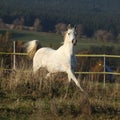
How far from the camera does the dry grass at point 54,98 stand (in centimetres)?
1051

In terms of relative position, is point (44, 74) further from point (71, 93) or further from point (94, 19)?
point (94, 19)

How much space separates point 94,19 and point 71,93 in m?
88.9

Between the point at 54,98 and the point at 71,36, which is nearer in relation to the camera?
the point at 54,98

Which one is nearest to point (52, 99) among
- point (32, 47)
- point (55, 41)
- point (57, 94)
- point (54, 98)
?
point (54, 98)

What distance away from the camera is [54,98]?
39.3ft

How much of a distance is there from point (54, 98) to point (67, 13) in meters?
99.7

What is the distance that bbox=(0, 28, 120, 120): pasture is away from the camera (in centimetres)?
1041

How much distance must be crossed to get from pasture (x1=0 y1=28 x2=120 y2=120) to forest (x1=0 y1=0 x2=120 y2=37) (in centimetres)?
6539

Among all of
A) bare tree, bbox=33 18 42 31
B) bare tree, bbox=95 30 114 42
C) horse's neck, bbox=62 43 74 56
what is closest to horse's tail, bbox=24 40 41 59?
horse's neck, bbox=62 43 74 56

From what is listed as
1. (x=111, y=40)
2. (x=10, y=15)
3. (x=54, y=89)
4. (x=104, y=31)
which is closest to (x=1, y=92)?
(x=54, y=89)

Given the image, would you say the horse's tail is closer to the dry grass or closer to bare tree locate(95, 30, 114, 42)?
the dry grass

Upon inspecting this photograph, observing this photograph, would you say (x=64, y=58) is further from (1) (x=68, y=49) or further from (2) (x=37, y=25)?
(2) (x=37, y=25)

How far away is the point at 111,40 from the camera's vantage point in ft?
233

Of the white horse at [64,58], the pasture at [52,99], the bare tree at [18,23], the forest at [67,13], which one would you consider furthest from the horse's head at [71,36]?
the bare tree at [18,23]
